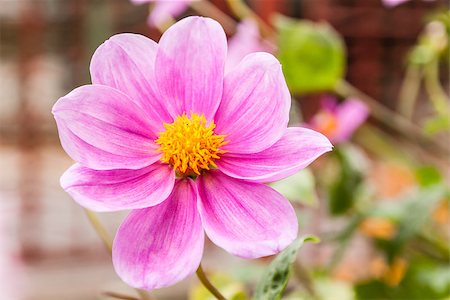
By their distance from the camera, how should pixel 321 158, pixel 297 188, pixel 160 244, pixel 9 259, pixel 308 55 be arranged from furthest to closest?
pixel 9 259, pixel 321 158, pixel 308 55, pixel 297 188, pixel 160 244

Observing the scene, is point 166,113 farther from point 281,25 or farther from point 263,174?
point 281,25

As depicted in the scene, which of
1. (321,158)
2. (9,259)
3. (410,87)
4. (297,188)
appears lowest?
(9,259)

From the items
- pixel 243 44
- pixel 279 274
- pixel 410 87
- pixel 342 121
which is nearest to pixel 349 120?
pixel 342 121

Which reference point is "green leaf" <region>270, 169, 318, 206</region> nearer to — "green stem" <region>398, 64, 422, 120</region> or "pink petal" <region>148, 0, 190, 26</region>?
"pink petal" <region>148, 0, 190, 26</region>

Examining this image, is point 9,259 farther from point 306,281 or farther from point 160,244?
point 160,244

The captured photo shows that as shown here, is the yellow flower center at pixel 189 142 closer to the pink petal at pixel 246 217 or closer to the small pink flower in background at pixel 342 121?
the pink petal at pixel 246 217

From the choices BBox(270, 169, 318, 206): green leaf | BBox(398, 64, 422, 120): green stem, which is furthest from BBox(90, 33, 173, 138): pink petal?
BBox(398, 64, 422, 120): green stem

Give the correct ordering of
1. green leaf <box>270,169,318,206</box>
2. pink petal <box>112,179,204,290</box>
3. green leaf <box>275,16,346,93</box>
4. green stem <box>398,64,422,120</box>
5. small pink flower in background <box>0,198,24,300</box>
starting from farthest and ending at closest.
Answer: small pink flower in background <box>0,198,24,300</box> < green stem <box>398,64,422,120</box> < green leaf <box>275,16,346,93</box> < green leaf <box>270,169,318,206</box> < pink petal <box>112,179,204,290</box>
